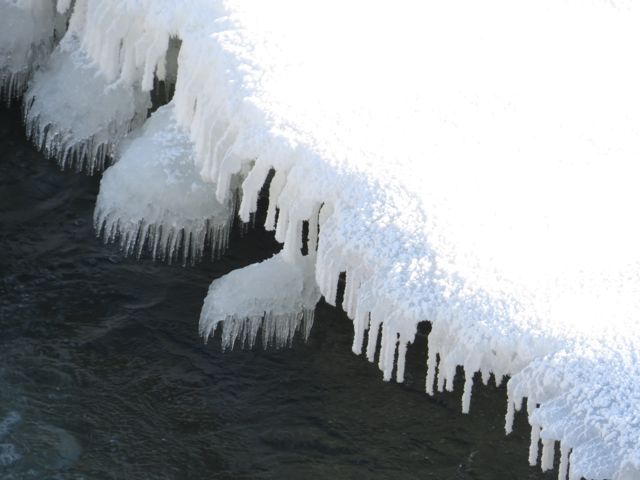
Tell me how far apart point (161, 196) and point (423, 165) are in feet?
6.82

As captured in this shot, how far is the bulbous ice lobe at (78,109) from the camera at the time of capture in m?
9.34

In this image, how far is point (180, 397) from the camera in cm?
754

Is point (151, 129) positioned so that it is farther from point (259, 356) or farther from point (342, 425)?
point (342, 425)

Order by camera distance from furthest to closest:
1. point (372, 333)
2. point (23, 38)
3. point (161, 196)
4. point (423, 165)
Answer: point (23, 38)
point (161, 196)
point (423, 165)
point (372, 333)

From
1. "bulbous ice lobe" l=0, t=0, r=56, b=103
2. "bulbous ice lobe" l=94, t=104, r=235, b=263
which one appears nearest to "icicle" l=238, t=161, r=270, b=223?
"bulbous ice lobe" l=94, t=104, r=235, b=263

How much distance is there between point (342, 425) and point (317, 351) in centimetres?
75

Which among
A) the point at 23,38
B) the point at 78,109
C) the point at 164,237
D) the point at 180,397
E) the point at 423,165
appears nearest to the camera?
the point at 423,165

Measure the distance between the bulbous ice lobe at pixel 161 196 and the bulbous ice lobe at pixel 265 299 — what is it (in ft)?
2.25

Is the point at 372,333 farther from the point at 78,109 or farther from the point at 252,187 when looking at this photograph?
the point at 78,109

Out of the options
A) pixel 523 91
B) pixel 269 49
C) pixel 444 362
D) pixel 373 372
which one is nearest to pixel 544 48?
pixel 523 91

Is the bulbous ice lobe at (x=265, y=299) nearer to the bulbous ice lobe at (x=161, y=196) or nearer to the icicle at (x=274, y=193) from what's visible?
the icicle at (x=274, y=193)

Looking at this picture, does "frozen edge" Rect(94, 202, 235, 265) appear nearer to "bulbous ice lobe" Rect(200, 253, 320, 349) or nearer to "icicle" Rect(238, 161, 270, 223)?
"bulbous ice lobe" Rect(200, 253, 320, 349)

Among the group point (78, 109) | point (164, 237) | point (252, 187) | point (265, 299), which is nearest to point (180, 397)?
point (265, 299)

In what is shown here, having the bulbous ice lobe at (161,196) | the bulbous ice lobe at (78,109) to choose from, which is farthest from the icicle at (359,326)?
the bulbous ice lobe at (78,109)
